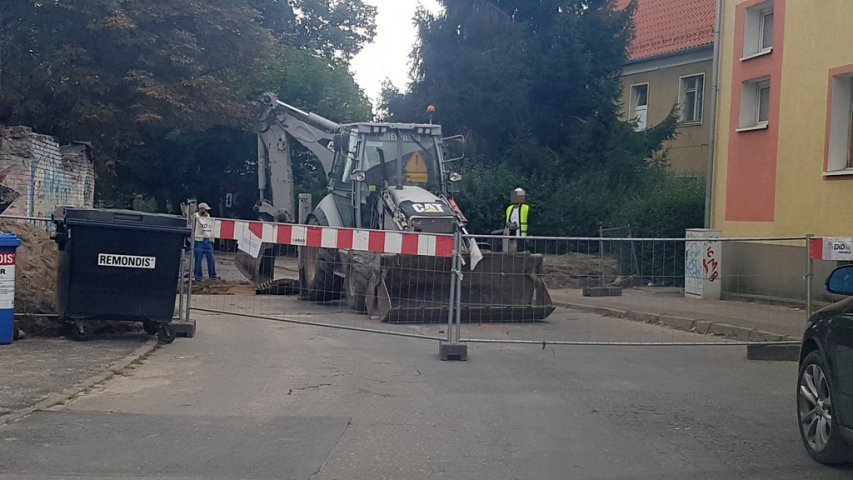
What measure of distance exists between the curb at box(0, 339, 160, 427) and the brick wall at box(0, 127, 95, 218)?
362 inches

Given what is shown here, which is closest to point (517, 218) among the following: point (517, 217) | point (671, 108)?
A: point (517, 217)

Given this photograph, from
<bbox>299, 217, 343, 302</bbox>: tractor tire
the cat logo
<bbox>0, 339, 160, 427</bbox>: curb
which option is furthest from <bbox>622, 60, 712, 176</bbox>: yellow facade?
<bbox>0, 339, 160, 427</bbox>: curb

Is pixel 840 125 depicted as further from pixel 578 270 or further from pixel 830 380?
pixel 830 380

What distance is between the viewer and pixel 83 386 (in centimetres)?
845

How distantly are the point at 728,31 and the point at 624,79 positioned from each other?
14.7 meters

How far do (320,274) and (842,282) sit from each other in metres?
10.1

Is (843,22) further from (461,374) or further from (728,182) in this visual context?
(461,374)

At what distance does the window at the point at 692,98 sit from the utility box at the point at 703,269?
20909mm

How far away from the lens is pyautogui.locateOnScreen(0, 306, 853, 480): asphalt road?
6328 millimetres

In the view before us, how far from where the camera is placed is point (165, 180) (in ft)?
113

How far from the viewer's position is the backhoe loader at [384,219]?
13375 millimetres

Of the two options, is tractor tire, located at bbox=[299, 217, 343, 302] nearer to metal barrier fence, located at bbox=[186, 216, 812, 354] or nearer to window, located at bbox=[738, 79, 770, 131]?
metal barrier fence, located at bbox=[186, 216, 812, 354]

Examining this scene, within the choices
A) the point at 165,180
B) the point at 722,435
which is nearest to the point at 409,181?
the point at 722,435

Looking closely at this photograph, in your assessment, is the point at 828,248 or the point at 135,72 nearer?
the point at 828,248
